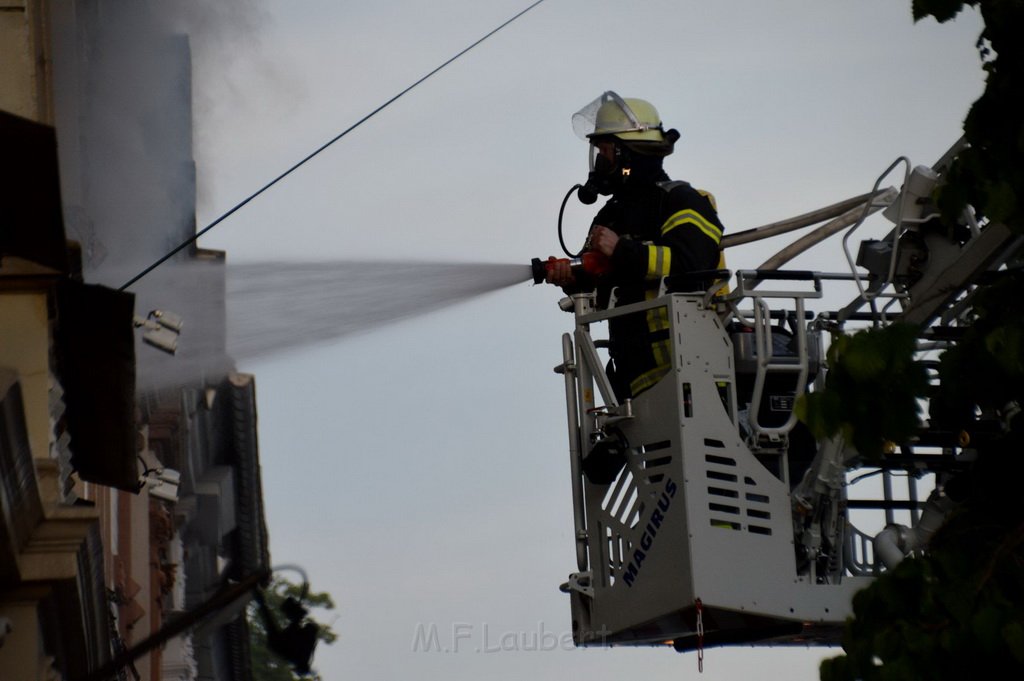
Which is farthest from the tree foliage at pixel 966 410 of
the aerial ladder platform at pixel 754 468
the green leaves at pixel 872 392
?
the aerial ladder platform at pixel 754 468

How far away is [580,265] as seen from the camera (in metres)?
11.1

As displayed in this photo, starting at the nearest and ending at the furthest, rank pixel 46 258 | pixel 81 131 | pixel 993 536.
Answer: pixel 993 536
pixel 46 258
pixel 81 131

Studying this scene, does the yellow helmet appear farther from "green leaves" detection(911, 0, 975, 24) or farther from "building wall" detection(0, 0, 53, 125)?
"green leaves" detection(911, 0, 975, 24)

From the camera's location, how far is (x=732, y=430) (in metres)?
10.1

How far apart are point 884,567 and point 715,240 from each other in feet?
6.38

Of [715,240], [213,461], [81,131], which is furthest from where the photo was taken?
[213,461]

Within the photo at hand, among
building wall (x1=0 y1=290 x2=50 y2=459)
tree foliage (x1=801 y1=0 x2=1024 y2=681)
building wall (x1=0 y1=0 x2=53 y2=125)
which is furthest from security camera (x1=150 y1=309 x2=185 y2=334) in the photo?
tree foliage (x1=801 y1=0 x2=1024 y2=681)

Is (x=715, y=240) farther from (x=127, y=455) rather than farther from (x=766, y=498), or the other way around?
(x=127, y=455)

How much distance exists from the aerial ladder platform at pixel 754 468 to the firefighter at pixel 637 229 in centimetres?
17

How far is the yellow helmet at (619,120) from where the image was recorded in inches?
446

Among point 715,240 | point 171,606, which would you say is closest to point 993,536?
point 715,240

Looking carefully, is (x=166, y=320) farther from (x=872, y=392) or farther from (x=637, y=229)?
(x=872, y=392)

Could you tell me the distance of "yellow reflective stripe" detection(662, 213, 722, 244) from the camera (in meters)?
10.7

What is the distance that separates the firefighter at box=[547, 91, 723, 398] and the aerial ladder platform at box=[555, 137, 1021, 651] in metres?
0.17
